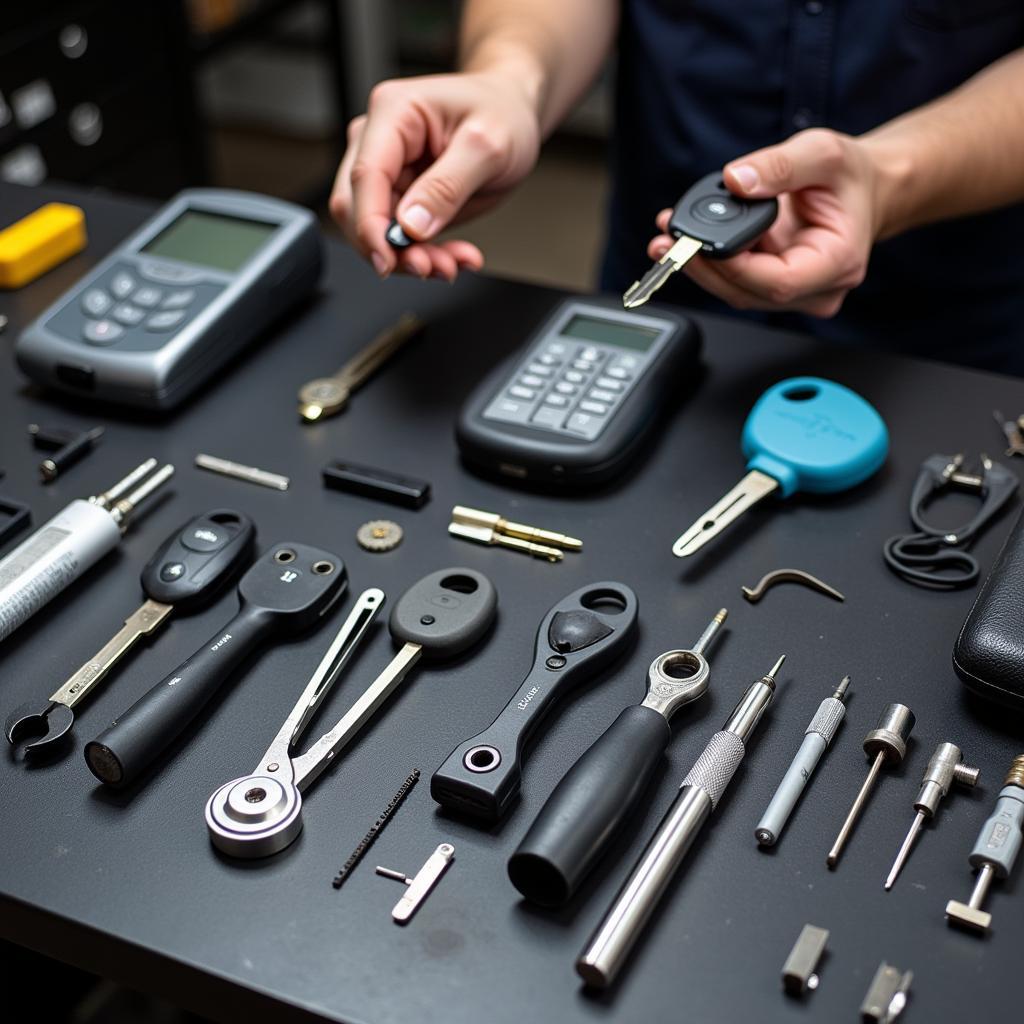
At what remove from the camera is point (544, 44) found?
1.06 meters

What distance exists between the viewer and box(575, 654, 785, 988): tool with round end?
51cm

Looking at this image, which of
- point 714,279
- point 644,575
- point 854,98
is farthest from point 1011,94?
point 644,575

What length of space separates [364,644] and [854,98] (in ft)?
2.12

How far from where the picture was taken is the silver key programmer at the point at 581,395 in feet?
2.56

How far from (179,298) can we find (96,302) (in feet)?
0.20

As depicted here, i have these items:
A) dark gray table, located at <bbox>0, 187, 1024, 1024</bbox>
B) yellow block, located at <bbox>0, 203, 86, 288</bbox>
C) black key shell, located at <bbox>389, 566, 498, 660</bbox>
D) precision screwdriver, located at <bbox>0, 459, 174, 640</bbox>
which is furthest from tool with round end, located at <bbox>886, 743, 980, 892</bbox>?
yellow block, located at <bbox>0, 203, 86, 288</bbox>

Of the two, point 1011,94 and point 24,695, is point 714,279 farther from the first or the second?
point 24,695

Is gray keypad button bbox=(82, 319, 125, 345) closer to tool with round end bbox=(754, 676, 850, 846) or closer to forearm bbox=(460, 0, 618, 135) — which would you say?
forearm bbox=(460, 0, 618, 135)

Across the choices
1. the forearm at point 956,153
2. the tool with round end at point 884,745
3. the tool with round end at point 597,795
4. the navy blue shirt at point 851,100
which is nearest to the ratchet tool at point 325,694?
the tool with round end at point 597,795

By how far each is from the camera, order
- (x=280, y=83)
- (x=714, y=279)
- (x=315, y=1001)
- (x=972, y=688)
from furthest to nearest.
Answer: (x=280, y=83) < (x=714, y=279) < (x=972, y=688) < (x=315, y=1001)

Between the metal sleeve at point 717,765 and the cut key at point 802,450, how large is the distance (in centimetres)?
15

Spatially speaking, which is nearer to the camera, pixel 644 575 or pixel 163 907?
pixel 163 907

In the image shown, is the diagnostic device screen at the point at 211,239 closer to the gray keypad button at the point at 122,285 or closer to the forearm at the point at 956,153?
the gray keypad button at the point at 122,285

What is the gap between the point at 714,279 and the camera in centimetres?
84
